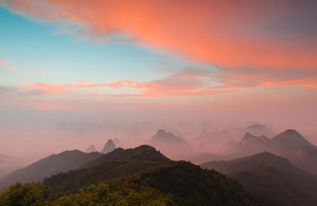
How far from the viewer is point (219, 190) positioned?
146125 millimetres

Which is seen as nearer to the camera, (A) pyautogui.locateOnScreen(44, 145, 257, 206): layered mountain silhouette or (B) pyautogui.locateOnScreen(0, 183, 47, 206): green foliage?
(B) pyautogui.locateOnScreen(0, 183, 47, 206): green foliage

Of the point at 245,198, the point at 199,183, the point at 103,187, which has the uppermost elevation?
the point at 103,187

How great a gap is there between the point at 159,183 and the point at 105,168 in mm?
85013

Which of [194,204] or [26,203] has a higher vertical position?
[26,203]

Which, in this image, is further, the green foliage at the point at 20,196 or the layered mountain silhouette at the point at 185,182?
the layered mountain silhouette at the point at 185,182

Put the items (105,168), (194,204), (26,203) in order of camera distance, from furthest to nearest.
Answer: (105,168), (194,204), (26,203)

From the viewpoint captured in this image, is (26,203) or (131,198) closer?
(26,203)

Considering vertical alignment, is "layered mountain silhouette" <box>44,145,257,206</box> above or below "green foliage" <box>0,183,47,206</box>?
below

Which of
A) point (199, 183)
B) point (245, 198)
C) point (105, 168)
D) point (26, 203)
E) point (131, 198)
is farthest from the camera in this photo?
point (105, 168)

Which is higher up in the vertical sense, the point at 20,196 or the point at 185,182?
the point at 20,196

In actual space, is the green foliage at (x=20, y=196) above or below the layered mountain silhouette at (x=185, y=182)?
above

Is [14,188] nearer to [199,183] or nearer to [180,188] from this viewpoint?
[180,188]

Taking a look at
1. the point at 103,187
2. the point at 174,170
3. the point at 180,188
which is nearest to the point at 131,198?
the point at 103,187

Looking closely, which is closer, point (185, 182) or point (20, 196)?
point (20, 196)
